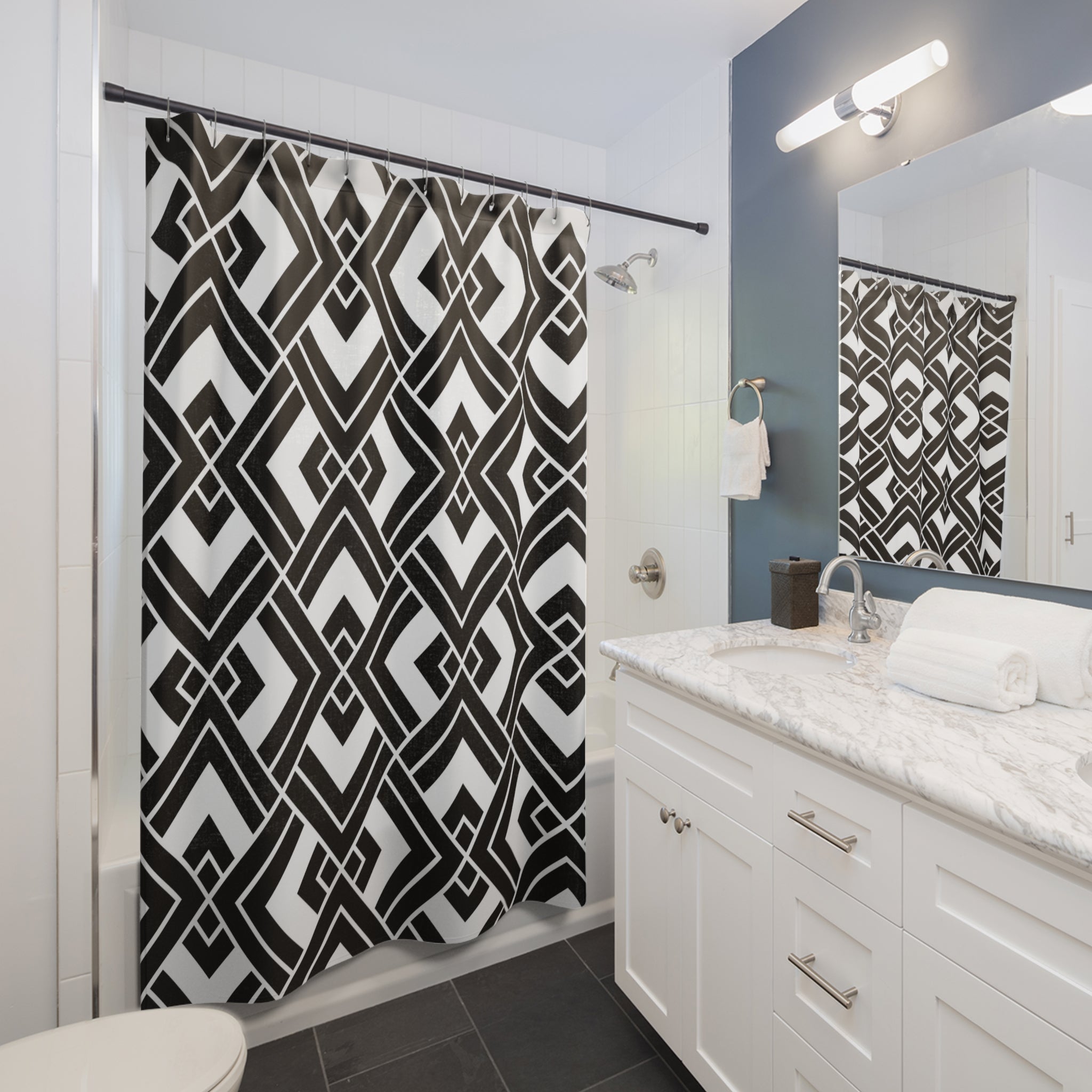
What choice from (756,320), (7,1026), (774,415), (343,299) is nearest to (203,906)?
(7,1026)

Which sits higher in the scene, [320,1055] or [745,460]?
[745,460]

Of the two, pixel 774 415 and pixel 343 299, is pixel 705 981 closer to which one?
pixel 774 415

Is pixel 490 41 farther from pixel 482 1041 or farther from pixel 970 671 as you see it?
pixel 482 1041

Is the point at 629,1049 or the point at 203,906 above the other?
the point at 203,906

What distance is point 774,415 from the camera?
1.88 metres

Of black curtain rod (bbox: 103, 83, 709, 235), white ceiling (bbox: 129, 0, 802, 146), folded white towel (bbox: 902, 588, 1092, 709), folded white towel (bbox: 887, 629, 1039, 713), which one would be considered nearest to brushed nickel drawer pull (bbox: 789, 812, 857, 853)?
folded white towel (bbox: 887, 629, 1039, 713)

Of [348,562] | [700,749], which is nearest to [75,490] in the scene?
[348,562]

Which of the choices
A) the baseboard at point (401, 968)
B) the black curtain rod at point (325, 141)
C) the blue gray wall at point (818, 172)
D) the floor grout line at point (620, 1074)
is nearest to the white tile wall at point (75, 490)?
the black curtain rod at point (325, 141)

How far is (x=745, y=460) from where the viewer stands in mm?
1812

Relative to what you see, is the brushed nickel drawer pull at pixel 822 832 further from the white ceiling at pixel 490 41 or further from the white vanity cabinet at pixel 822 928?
the white ceiling at pixel 490 41

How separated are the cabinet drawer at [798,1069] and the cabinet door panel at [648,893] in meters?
0.26

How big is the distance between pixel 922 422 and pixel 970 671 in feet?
2.11

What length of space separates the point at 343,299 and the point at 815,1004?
5.34ft

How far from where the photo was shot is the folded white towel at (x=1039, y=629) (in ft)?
3.60
